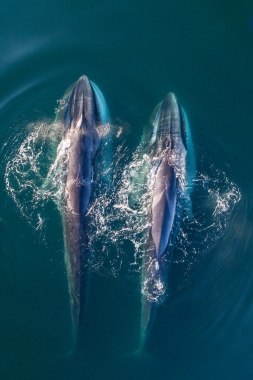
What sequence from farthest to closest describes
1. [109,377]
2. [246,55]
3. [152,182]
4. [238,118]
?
[246,55]
[238,118]
[152,182]
[109,377]

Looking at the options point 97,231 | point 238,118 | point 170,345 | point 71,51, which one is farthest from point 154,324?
point 71,51

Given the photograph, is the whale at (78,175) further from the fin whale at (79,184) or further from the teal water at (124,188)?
the teal water at (124,188)

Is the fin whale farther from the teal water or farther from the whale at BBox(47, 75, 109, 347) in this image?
the teal water

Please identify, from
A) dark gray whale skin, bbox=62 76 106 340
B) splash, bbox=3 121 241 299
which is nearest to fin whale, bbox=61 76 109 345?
dark gray whale skin, bbox=62 76 106 340

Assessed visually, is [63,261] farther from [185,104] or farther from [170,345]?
[185,104]

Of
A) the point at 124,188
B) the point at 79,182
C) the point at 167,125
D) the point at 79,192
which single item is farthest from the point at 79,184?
the point at 167,125

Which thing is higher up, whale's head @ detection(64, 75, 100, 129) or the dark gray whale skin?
whale's head @ detection(64, 75, 100, 129)

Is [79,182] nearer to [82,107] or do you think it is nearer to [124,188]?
[124,188]
